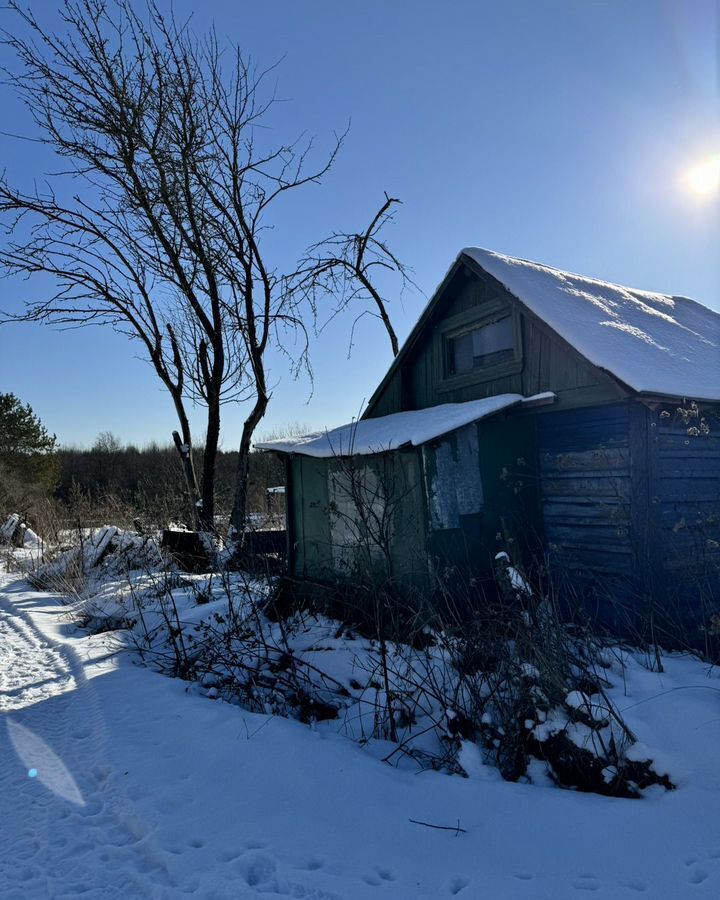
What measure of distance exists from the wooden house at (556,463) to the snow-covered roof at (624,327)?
0.03 m

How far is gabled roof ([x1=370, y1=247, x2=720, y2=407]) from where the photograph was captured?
670 centimetres

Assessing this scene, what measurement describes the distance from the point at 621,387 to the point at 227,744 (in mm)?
4992

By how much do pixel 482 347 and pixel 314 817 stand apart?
681cm

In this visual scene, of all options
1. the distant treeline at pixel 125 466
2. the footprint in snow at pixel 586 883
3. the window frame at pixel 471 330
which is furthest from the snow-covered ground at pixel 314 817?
the distant treeline at pixel 125 466

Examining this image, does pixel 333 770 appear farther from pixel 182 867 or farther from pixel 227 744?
pixel 182 867

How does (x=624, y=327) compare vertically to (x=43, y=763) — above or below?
above

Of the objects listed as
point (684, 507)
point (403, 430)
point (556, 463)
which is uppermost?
point (403, 430)

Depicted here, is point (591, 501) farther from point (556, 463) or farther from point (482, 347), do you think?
point (482, 347)

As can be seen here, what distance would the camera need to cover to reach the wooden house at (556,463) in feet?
21.5

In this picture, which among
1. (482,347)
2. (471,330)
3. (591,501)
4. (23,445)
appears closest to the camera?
(591,501)

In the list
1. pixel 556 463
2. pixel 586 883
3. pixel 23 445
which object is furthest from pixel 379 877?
pixel 23 445

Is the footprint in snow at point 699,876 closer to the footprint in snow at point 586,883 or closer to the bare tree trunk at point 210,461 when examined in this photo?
the footprint in snow at point 586,883

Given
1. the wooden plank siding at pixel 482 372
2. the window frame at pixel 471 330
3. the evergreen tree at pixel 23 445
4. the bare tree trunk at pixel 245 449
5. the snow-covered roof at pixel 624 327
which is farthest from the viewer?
the evergreen tree at pixel 23 445

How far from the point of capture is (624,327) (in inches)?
319
